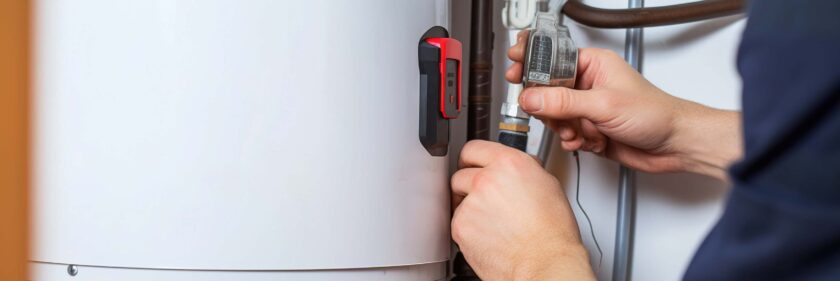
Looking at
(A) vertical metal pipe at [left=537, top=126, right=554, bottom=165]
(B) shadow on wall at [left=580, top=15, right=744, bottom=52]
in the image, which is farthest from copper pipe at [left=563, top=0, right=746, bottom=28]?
(A) vertical metal pipe at [left=537, top=126, right=554, bottom=165]

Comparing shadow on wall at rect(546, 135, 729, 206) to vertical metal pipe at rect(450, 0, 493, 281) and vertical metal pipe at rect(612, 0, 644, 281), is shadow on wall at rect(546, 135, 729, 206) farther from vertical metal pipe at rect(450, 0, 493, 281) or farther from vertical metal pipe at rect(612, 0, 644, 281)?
vertical metal pipe at rect(450, 0, 493, 281)

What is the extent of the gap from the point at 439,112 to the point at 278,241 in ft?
0.63

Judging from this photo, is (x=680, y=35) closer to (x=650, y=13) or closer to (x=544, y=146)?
(x=650, y=13)

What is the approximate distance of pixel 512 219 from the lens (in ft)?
2.39

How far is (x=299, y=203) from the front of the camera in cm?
66

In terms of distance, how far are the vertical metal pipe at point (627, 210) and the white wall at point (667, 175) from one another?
1 centimetres

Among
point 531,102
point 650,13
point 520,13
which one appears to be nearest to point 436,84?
point 531,102

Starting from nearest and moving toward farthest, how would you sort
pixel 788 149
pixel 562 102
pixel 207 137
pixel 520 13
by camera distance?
pixel 788 149, pixel 207 137, pixel 562 102, pixel 520 13

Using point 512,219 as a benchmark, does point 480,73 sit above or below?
above

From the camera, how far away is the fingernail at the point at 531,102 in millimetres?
747

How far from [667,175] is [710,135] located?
0.15 m

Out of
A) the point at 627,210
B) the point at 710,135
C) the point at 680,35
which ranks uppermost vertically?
the point at 680,35

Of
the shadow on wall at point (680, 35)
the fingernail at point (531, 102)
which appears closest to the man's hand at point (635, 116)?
the fingernail at point (531, 102)

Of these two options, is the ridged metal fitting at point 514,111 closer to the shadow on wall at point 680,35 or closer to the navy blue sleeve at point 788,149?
the shadow on wall at point 680,35
